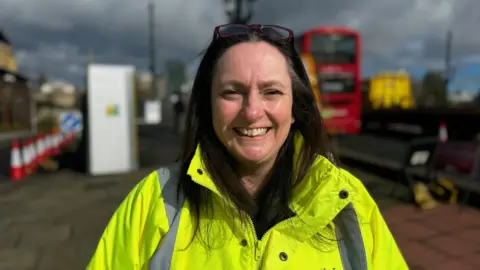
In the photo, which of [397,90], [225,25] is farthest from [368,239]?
[397,90]

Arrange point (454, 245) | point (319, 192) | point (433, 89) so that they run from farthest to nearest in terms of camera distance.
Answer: point (433, 89) < point (454, 245) < point (319, 192)

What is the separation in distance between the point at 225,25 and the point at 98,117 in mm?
6964

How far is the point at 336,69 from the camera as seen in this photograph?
45.3 ft

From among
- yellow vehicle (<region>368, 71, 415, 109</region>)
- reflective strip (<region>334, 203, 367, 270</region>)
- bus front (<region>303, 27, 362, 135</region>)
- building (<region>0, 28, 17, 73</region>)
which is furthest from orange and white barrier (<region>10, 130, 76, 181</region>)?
building (<region>0, 28, 17, 73</region>)

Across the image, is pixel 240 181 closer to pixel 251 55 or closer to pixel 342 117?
pixel 251 55

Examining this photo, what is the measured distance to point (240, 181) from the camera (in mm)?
1646

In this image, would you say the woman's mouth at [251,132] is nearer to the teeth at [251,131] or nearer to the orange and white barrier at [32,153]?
the teeth at [251,131]

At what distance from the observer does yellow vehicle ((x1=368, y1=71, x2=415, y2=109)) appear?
754 inches

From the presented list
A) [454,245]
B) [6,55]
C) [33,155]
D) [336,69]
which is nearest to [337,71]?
[336,69]

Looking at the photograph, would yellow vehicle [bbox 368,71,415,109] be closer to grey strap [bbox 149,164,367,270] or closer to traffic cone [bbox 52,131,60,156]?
traffic cone [bbox 52,131,60,156]

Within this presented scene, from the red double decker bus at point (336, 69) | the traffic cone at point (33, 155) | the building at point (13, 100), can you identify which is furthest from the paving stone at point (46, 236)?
the building at point (13, 100)

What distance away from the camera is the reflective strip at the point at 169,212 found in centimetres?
136

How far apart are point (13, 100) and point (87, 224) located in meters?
24.1

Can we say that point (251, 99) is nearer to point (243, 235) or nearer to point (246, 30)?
point (246, 30)
